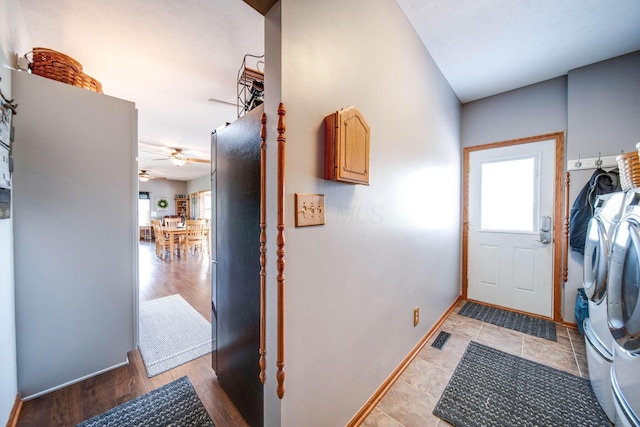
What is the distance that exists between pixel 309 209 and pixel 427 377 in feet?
5.32

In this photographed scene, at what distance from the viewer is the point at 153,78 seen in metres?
2.41

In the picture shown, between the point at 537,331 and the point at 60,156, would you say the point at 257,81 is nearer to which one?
the point at 60,156

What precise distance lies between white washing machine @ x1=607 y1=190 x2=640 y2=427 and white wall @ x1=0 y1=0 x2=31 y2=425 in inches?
117

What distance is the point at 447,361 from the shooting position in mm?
1872

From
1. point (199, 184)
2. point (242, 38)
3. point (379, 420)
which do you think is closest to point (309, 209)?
point (379, 420)

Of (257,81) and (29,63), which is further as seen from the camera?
(29,63)

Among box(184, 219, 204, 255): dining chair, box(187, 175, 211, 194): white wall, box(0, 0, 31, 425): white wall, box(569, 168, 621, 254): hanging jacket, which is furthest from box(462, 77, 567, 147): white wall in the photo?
box(187, 175, 211, 194): white wall

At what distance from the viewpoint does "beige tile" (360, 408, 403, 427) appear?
4.31 ft

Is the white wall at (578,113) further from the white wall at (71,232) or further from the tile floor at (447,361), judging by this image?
the white wall at (71,232)

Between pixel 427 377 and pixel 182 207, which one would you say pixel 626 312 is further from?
pixel 182 207

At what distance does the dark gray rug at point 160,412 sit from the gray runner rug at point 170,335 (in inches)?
11.7

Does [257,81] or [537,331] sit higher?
[257,81]

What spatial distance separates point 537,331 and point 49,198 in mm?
4304

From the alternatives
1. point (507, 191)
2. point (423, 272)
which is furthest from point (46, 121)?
point (507, 191)
